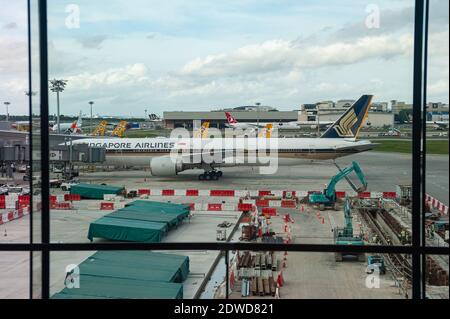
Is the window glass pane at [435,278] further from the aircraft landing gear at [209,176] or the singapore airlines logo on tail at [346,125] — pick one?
the singapore airlines logo on tail at [346,125]

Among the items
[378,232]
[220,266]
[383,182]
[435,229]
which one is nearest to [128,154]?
[383,182]

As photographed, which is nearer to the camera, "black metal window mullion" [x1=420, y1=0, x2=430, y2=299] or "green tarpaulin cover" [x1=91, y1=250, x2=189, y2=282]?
"black metal window mullion" [x1=420, y1=0, x2=430, y2=299]

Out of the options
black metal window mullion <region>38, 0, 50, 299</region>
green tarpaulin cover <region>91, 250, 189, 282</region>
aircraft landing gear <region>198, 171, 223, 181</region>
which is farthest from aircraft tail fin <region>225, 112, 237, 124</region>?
black metal window mullion <region>38, 0, 50, 299</region>

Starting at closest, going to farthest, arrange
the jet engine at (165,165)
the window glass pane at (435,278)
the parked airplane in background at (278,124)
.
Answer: the window glass pane at (435,278), the jet engine at (165,165), the parked airplane in background at (278,124)

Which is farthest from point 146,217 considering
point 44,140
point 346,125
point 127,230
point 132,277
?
point 346,125

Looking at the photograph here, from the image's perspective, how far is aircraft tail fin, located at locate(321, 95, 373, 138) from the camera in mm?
30469

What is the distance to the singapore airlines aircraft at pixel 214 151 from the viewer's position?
26.8 metres

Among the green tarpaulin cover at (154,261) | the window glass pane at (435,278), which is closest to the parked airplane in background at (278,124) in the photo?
the green tarpaulin cover at (154,261)

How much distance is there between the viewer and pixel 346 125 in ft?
102

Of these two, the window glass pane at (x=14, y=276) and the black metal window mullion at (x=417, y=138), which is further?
the window glass pane at (x=14, y=276)

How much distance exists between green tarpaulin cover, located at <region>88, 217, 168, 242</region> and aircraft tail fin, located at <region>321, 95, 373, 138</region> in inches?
869

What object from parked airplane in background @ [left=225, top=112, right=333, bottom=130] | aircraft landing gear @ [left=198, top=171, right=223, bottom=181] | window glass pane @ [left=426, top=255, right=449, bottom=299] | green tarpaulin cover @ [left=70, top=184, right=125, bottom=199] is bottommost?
green tarpaulin cover @ [left=70, top=184, right=125, bottom=199]

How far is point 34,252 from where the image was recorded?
274 cm

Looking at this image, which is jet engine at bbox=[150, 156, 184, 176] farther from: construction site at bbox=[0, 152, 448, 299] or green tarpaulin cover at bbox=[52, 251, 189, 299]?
green tarpaulin cover at bbox=[52, 251, 189, 299]
